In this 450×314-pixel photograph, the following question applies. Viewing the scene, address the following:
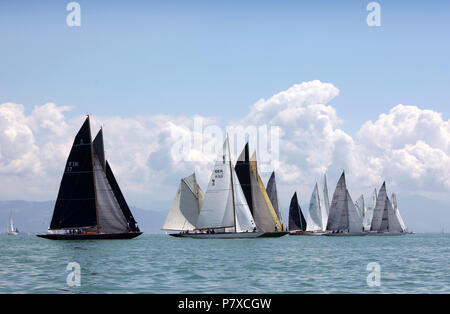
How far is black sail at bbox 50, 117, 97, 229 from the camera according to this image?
77.4 m

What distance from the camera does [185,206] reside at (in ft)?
351

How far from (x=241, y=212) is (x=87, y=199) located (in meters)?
23.2

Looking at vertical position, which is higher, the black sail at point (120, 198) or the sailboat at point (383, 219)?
the black sail at point (120, 198)

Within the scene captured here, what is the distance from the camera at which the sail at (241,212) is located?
3356 inches

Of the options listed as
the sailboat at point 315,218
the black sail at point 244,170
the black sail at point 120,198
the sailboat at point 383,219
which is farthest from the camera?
the sailboat at point 383,219

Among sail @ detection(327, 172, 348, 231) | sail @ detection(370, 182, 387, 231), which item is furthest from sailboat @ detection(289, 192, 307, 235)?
sail @ detection(370, 182, 387, 231)

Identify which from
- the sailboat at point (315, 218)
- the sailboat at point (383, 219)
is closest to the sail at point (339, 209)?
the sailboat at point (315, 218)

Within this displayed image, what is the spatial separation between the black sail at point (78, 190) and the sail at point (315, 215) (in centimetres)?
6620

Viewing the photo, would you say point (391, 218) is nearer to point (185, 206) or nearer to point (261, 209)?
point (261, 209)

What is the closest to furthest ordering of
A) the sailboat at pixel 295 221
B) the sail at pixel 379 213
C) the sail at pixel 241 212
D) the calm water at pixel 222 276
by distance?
the calm water at pixel 222 276, the sail at pixel 241 212, the sailboat at pixel 295 221, the sail at pixel 379 213

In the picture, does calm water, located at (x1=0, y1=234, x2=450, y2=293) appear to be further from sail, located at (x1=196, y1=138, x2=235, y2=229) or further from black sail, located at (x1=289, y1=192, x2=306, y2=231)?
black sail, located at (x1=289, y1=192, x2=306, y2=231)

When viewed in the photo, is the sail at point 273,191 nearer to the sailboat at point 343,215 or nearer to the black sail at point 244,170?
the sailboat at point 343,215
